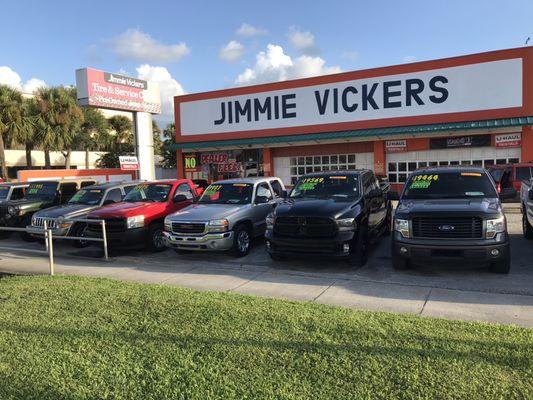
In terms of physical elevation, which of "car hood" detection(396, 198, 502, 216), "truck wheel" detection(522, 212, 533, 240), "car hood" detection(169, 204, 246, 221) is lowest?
"truck wheel" detection(522, 212, 533, 240)

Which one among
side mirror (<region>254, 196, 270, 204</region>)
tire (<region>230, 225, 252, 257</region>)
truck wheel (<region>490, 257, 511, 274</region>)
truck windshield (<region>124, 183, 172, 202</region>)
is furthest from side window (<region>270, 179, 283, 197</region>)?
truck wheel (<region>490, 257, 511, 274</region>)

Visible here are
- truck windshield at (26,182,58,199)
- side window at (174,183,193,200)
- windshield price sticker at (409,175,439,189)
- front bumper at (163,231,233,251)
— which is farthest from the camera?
truck windshield at (26,182,58,199)

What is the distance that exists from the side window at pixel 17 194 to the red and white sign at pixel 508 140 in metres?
20.3

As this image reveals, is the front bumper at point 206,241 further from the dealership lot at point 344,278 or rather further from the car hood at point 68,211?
the car hood at point 68,211

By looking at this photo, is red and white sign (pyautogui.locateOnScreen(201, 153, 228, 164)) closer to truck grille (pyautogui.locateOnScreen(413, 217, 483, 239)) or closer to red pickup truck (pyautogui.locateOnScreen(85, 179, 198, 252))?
red pickup truck (pyautogui.locateOnScreen(85, 179, 198, 252))

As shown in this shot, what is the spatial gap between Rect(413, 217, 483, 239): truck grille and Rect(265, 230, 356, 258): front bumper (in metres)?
1.24

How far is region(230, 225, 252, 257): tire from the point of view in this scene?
978 cm

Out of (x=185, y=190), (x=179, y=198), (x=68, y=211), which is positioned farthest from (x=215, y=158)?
(x=68, y=211)

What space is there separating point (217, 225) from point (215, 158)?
19951mm

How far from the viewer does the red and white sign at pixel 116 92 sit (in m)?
21.5

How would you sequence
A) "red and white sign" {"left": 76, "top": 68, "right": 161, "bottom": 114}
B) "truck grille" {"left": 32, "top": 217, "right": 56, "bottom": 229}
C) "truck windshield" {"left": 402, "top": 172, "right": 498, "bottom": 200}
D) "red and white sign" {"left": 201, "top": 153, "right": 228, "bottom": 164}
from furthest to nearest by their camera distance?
"red and white sign" {"left": 201, "top": 153, "right": 228, "bottom": 164} < "red and white sign" {"left": 76, "top": 68, "right": 161, "bottom": 114} < "truck grille" {"left": 32, "top": 217, "right": 56, "bottom": 229} < "truck windshield" {"left": 402, "top": 172, "right": 498, "bottom": 200}

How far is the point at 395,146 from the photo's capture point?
23703mm

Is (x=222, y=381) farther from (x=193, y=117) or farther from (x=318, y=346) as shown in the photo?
(x=193, y=117)

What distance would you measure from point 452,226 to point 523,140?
16.7 m
